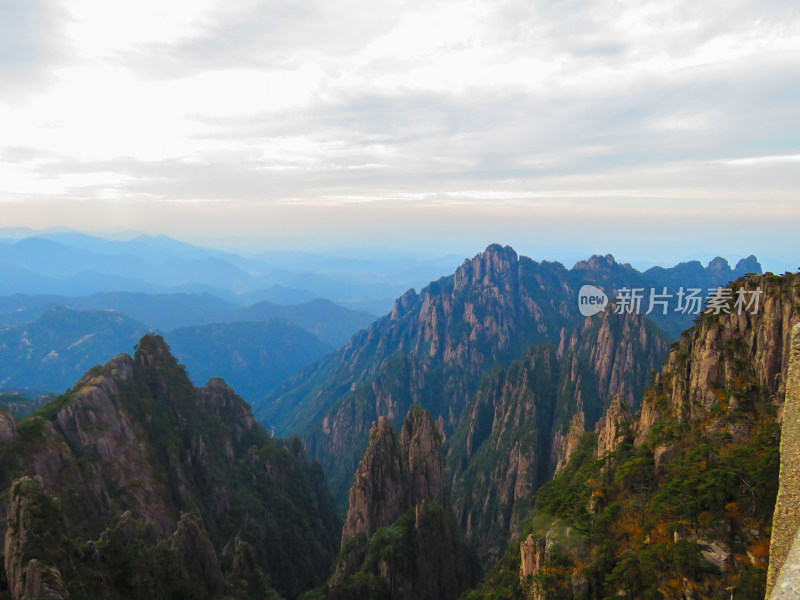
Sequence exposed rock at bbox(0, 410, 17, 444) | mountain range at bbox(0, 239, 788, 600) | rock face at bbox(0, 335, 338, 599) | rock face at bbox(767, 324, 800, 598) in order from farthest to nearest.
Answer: exposed rock at bbox(0, 410, 17, 444), rock face at bbox(0, 335, 338, 599), mountain range at bbox(0, 239, 788, 600), rock face at bbox(767, 324, 800, 598)

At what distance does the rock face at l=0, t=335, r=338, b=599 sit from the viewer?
3506 cm

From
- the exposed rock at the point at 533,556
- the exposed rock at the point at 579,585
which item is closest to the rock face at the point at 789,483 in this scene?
the exposed rock at the point at 579,585

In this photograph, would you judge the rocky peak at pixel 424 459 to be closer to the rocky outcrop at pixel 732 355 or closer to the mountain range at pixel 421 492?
the mountain range at pixel 421 492

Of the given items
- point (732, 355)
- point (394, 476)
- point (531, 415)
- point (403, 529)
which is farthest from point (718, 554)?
point (531, 415)

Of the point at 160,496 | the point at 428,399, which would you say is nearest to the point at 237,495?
the point at 160,496

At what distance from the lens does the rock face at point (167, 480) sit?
1380 inches

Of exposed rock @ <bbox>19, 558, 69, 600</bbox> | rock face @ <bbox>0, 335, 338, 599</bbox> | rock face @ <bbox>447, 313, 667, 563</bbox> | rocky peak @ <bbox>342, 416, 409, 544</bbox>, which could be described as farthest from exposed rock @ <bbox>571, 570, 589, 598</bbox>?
rock face @ <bbox>447, 313, 667, 563</bbox>

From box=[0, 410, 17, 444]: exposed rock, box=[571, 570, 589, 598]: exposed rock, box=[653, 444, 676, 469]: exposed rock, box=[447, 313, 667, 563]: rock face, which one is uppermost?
box=[653, 444, 676, 469]: exposed rock

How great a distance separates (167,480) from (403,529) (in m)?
32.7

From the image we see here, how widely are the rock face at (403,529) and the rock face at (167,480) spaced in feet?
42.7

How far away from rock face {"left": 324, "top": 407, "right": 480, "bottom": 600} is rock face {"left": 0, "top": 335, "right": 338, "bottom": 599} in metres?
13.0

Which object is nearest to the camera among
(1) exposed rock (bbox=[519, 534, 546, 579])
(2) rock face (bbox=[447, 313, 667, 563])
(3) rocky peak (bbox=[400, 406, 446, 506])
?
(1) exposed rock (bbox=[519, 534, 546, 579])

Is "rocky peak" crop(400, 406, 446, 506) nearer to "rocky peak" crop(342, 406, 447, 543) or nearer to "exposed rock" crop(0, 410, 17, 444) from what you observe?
"rocky peak" crop(342, 406, 447, 543)

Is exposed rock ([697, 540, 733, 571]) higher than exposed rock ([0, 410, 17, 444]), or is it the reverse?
exposed rock ([697, 540, 733, 571])
